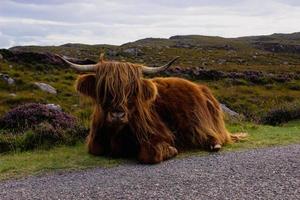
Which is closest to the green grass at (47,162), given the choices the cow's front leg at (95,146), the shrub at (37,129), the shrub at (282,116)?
the cow's front leg at (95,146)

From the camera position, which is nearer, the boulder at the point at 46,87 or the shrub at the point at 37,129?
the shrub at the point at 37,129

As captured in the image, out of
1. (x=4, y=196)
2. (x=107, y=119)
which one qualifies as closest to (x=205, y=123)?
(x=107, y=119)

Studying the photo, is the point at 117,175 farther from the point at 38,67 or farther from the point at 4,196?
the point at 38,67

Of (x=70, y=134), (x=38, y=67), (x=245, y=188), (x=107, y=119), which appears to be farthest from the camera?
(x=38, y=67)

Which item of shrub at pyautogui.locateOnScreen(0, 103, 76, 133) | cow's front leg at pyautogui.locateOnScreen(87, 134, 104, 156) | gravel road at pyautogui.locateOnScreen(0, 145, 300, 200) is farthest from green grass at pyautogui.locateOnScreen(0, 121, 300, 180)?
shrub at pyautogui.locateOnScreen(0, 103, 76, 133)

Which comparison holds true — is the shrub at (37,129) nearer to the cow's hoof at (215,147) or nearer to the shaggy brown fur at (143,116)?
the shaggy brown fur at (143,116)

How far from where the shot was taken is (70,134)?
12.9m

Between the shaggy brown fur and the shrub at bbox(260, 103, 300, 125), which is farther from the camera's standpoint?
the shrub at bbox(260, 103, 300, 125)

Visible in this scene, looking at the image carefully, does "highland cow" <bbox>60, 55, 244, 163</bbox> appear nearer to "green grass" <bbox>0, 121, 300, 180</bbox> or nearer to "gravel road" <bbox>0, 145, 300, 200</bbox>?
Answer: "green grass" <bbox>0, 121, 300, 180</bbox>

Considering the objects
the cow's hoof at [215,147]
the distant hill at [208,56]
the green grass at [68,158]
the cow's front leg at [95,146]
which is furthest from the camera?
the distant hill at [208,56]

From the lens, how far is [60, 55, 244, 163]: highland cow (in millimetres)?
9445

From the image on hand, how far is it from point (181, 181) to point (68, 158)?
11.1ft

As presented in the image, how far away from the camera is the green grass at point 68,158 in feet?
31.8

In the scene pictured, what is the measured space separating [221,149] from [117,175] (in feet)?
10.6
